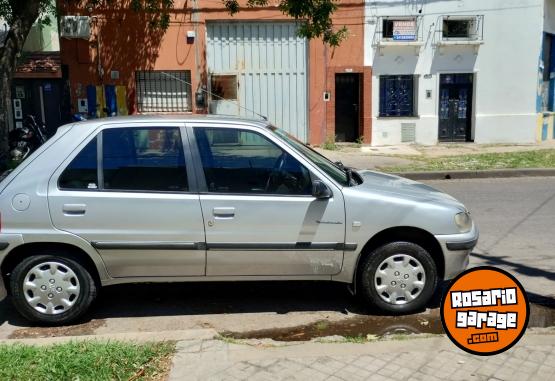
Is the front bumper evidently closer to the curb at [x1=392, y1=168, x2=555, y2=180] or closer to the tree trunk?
the curb at [x1=392, y1=168, x2=555, y2=180]

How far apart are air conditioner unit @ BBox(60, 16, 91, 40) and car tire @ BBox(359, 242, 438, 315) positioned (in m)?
14.3

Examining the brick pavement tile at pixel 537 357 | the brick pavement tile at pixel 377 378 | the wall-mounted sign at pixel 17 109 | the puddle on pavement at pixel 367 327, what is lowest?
the puddle on pavement at pixel 367 327

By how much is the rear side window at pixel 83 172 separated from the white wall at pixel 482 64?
14.5m

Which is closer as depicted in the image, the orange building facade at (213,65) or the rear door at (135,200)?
Answer: the rear door at (135,200)

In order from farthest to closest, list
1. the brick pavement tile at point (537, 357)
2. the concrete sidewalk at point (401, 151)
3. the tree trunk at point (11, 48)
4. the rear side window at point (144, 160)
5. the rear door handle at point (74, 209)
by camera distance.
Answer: the concrete sidewalk at point (401, 151)
the tree trunk at point (11, 48)
the rear side window at point (144, 160)
the rear door handle at point (74, 209)
the brick pavement tile at point (537, 357)

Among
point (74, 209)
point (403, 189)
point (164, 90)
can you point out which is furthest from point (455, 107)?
point (74, 209)

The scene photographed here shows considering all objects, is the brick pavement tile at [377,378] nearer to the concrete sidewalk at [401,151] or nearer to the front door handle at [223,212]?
the front door handle at [223,212]

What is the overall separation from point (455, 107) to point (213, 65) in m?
7.98

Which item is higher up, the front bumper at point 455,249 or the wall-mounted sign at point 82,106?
the wall-mounted sign at point 82,106

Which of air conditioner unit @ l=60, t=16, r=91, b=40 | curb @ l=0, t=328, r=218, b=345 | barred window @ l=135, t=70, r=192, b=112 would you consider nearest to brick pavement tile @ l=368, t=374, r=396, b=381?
curb @ l=0, t=328, r=218, b=345

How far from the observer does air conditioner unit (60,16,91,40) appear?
16234 millimetres

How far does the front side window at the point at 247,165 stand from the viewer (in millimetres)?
4613

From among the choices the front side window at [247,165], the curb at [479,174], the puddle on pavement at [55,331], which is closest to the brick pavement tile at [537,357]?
the front side window at [247,165]

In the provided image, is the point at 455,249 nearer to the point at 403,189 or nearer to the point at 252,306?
the point at 403,189
